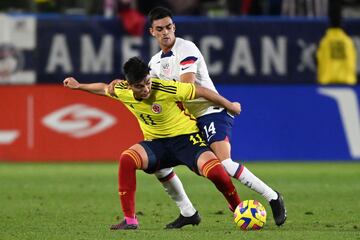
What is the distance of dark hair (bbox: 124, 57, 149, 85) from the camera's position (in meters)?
9.47

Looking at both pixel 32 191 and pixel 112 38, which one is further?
pixel 112 38

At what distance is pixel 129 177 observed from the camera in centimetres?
976

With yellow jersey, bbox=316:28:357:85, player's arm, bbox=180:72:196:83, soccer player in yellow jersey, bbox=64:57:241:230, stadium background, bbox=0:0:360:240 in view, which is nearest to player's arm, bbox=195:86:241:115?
soccer player in yellow jersey, bbox=64:57:241:230

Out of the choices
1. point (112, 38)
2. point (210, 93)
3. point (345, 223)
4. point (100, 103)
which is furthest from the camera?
point (112, 38)

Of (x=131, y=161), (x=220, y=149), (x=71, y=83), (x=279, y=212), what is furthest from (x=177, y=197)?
(x=71, y=83)

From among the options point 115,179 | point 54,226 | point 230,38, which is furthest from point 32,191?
point 230,38

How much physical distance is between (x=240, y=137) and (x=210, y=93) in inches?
363

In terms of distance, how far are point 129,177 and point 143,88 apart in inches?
32.0

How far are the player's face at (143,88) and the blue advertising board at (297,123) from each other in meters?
9.38

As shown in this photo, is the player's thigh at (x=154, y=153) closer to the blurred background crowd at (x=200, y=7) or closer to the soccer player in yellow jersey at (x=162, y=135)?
the soccer player in yellow jersey at (x=162, y=135)

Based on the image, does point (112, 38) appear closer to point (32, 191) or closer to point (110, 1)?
point (110, 1)

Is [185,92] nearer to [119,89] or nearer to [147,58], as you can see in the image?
[119,89]

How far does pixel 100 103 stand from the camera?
1884 centimetres

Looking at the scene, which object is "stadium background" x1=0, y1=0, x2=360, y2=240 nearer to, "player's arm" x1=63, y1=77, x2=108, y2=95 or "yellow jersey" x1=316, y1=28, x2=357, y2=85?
"yellow jersey" x1=316, y1=28, x2=357, y2=85
